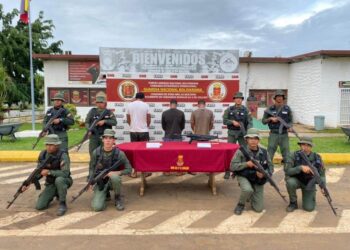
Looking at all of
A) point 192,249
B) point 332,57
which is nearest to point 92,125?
point 192,249

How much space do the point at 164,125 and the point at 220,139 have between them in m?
1.81

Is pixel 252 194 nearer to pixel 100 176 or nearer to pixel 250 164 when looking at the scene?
pixel 250 164

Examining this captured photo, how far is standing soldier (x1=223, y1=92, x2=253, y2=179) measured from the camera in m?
8.47

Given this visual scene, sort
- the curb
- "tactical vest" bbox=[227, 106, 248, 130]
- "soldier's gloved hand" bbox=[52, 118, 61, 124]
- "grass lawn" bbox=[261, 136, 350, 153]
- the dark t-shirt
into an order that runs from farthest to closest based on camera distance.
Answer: "grass lawn" bbox=[261, 136, 350, 153] → the curb → the dark t-shirt → "tactical vest" bbox=[227, 106, 248, 130] → "soldier's gloved hand" bbox=[52, 118, 61, 124]

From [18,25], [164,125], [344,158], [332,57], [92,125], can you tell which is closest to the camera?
[92,125]

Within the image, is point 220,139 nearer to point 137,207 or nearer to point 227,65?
point 227,65

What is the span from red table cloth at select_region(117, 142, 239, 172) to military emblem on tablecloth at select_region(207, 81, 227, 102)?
3274 millimetres

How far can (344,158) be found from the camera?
1078 cm

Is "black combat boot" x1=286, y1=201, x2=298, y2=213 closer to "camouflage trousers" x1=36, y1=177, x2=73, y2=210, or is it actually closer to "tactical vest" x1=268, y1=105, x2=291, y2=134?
"tactical vest" x1=268, y1=105, x2=291, y2=134

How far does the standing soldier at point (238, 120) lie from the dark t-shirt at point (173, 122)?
3.45ft

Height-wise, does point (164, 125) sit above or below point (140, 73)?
below

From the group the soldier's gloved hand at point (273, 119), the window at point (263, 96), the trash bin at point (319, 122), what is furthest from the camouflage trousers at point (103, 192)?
the window at point (263, 96)

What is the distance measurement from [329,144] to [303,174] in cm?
811

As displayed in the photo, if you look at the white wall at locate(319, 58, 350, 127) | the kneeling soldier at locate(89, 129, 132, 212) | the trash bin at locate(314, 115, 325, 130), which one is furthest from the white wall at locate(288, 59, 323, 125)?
the kneeling soldier at locate(89, 129, 132, 212)
